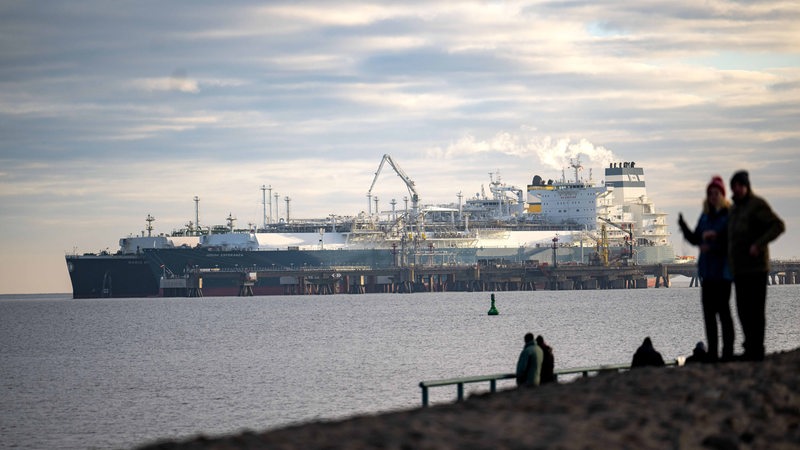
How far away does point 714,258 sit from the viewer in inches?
582

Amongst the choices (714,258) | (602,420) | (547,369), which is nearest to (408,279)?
(547,369)

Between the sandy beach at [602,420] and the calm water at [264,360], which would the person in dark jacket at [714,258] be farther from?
the calm water at [264,360]

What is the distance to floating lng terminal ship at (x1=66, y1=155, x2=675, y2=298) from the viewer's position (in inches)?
5640

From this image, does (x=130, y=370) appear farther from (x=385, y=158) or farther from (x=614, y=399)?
(x=385, y=158)

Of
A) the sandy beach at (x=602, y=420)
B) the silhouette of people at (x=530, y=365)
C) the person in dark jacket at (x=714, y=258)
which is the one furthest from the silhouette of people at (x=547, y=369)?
the sandy beach at (x=602, y=420)

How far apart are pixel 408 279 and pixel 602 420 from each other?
13518 centimetres

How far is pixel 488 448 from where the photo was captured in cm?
930

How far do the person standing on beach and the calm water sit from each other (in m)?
15.5

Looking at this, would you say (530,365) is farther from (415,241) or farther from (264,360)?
(415,241)

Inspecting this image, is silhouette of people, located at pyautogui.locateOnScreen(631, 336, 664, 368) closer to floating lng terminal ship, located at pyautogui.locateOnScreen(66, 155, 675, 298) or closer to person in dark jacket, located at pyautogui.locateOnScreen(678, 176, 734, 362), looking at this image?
person in dark jacket, located at pyautogui.locateOnScreen(678, 176, 734, 362)

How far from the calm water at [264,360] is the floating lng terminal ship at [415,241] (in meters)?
49.7

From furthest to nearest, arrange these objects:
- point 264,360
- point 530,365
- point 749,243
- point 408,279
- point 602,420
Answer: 1. point 408,279
2. point 264,360
3. point 530,365
4. point 749,243
5. point 602,420

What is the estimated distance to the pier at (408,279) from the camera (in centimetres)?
14188

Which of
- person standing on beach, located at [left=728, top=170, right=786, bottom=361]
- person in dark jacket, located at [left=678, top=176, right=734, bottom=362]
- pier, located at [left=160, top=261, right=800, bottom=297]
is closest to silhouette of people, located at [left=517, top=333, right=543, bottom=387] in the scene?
person in dark jacket, located at [left=678, top=176, right=734, bottom=362]
